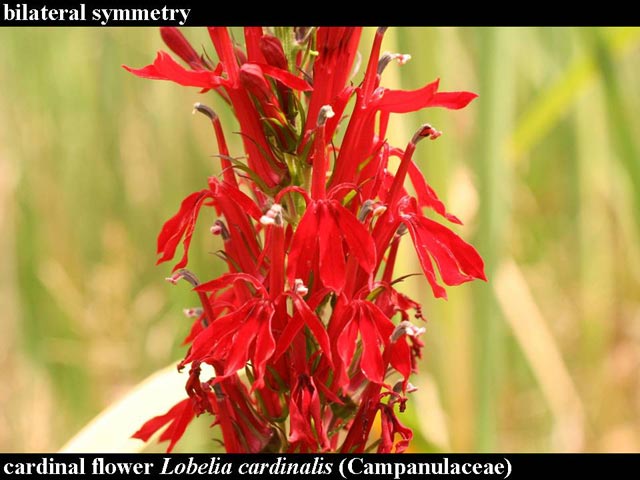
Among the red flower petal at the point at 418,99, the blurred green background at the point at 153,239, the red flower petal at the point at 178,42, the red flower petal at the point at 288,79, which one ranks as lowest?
the blurred green background at the point at 153,239

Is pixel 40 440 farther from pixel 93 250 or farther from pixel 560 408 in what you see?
pixel 560 408

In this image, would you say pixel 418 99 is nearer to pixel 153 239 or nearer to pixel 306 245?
pixel 306 245

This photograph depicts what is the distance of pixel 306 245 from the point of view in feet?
2.04

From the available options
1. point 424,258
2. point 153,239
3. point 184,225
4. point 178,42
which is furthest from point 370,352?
point 153,239

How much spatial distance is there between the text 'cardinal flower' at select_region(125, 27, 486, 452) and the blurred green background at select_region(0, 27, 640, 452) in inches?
35.1

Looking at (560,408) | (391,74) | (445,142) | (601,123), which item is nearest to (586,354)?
(560,408)

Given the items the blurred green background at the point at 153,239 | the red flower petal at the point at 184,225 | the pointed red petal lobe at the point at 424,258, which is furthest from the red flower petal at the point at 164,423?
the blurred green background at the point at 153,239

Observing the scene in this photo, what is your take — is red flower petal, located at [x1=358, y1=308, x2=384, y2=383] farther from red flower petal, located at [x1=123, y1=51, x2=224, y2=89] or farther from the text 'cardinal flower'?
red flower petal, located at [x1=123, y1=51, x2=224, y2=89]

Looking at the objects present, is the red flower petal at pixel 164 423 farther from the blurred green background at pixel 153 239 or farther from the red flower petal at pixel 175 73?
the blurred green background at pixel 153 239

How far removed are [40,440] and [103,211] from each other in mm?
661

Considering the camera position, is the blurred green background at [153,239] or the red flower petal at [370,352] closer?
the red flower petal at [370,352]

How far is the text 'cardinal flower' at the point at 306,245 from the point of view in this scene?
62 centimetres

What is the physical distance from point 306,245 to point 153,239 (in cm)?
150

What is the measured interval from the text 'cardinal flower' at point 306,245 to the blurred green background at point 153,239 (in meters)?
0.89
